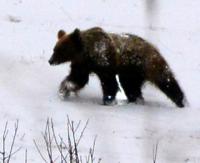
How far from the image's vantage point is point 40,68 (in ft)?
46.5

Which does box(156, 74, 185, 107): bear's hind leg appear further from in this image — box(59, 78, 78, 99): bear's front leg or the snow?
box(59, 78, 78, 99): bear's front leg

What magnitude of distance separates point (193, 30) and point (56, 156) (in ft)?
40.3

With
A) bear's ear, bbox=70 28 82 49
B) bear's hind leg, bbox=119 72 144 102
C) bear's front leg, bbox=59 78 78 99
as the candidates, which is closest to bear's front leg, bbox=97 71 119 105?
bear's hind leg, bbox=119 72 144 102

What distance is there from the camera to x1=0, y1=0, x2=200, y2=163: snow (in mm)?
9156

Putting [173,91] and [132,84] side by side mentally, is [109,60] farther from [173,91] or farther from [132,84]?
[173,91]

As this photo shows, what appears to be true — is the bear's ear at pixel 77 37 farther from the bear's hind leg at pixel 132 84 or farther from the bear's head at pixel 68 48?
the bear's hind leg at pixel 132 84

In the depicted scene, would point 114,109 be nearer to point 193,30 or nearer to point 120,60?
point 120,60

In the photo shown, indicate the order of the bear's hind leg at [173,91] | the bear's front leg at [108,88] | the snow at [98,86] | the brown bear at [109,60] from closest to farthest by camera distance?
1. the snow at [98,86]
2. the brown bear at [109,60]
3. the bear's front leg at [108,88]
4. the bear's hind leg at [173,91]

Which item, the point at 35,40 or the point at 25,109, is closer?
the point at 25,109

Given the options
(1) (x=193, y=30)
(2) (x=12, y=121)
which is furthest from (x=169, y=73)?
(1) (x=193, y=30)

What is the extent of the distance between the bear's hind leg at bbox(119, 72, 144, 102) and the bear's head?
2.41ft

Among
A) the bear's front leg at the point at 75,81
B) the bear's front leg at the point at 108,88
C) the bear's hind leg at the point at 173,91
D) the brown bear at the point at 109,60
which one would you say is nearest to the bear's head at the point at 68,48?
the brown bear at the point at 109,60

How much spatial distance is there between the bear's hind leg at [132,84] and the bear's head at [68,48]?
29.0 inches

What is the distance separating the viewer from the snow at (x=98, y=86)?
9.16m
